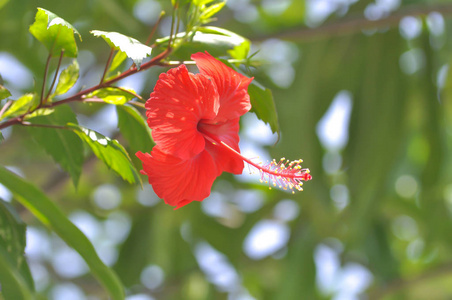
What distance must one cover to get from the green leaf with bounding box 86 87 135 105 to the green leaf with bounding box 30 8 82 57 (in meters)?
0.06

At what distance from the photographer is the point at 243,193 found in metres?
2.95

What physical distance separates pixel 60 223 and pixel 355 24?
1.36 meters

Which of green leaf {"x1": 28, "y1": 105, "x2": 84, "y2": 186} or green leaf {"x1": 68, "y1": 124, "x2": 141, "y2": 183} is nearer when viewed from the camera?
green leaf {"x1": 68, "y1": 124, "x2": 141, "y2": 183}

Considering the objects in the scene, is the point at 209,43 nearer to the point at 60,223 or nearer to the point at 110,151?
the point at 110,151

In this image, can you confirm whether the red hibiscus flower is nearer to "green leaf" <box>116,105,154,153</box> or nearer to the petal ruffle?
the petal ruffle

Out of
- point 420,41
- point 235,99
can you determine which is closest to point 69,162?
point 235,99

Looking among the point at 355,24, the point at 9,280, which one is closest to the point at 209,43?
the point at 9,280

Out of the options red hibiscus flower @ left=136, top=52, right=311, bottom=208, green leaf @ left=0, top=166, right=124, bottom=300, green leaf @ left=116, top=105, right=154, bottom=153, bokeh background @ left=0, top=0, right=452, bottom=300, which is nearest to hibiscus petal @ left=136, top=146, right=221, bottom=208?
red hibiscus flower @ left=136, top=52, right=311, bottom=208

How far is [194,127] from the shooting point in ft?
1.98

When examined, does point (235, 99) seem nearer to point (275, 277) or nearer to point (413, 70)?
point (413, 70)

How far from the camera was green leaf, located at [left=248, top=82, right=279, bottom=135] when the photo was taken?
64 cm

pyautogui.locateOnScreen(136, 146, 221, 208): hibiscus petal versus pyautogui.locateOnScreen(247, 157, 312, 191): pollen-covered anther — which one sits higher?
pyautogui.locateOnScreen(247, 157, 312, 191): pollen-covered anther

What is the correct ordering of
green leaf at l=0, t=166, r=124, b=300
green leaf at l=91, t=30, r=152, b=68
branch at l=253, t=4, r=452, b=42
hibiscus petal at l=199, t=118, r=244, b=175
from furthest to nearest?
1. branch at l=253, t=4, r=452, b=42
2. green leaf at l=0, t=166, r=124, b=300
3. hibiscus petal at l=199, t=118, r=244, b=175
4. green leaf at l=91, t=30, r=152, b=68

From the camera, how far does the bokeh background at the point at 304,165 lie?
79.7 inches
